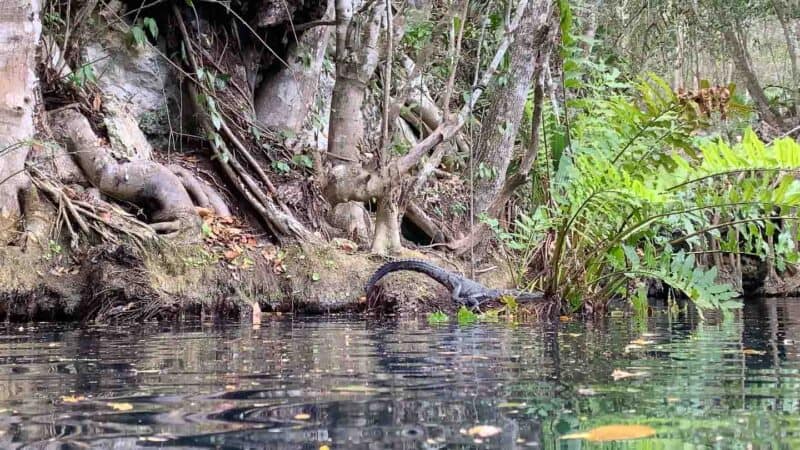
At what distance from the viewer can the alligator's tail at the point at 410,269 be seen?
21.8ft

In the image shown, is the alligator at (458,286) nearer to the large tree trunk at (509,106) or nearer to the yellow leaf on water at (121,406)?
the large tree trunk at (509,106)

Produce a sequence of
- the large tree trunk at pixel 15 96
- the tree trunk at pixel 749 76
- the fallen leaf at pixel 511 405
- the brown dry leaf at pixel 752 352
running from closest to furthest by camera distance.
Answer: the fallen leaf at pixel 511 405, the brown dry leaf at pixel 752 352, the large tree trunk at pixel 15 96, the tree trunk at pixel 749 76

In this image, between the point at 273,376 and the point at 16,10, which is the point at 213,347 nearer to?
the point at 273,376

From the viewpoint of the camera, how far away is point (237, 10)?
28.4 ft

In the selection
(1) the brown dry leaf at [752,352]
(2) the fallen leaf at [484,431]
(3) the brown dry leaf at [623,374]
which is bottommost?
(2) the fallen leaf at [484,431]

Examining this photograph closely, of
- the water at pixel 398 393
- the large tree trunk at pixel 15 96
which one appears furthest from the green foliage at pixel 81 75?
the water at pixel 398 393

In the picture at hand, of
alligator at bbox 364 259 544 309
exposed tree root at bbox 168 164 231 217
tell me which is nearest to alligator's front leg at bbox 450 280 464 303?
alligator at bbox 364 259 544 309

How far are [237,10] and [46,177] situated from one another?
3334 millimetres

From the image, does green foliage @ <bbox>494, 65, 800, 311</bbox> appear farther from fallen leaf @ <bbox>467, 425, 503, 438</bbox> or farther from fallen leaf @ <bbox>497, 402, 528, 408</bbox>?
fallen leaf @ <bbox>467, 425, 503, 438</bbox>

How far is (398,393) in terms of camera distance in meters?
1.84

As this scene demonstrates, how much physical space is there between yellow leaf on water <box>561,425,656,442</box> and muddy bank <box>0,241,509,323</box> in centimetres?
481

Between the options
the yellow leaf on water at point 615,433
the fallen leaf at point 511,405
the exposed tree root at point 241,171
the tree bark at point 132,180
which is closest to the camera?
the yellow leaf on water at point 615,433

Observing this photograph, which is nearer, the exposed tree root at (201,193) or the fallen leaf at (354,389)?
the fallen leaf at (354,389)

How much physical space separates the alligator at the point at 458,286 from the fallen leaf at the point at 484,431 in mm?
4255
